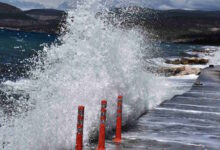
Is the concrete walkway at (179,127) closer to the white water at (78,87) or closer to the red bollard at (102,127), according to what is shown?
the red bollard at (102,127)

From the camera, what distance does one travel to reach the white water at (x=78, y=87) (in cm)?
1055

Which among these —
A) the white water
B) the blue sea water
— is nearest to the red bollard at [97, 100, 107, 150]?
the white water

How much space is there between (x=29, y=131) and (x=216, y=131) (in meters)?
5.61

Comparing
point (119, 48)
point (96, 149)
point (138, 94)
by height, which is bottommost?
point (96, 149)

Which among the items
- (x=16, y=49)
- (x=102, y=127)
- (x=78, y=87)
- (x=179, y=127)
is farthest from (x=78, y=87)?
(x=16, y=49)

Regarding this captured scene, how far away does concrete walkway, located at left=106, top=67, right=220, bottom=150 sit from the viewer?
11344 mm

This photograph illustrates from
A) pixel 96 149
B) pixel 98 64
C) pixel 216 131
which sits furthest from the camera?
pixel 216 131

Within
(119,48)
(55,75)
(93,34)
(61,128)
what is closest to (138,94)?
(119,48)

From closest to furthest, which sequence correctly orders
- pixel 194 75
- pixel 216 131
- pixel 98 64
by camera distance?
pixel 98 64
pixel 216 131
pixel 194 75

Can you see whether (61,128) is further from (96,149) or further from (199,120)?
(199,120)

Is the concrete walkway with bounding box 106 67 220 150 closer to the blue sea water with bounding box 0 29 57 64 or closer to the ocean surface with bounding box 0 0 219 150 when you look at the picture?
the ocean surface with bounding box 0 0 219 150

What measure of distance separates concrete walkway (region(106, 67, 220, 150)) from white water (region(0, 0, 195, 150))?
70 centimetres

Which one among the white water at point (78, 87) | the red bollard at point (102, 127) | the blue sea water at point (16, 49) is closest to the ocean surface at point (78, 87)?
the white water at point (78, 87)

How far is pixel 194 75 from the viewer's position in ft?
113
